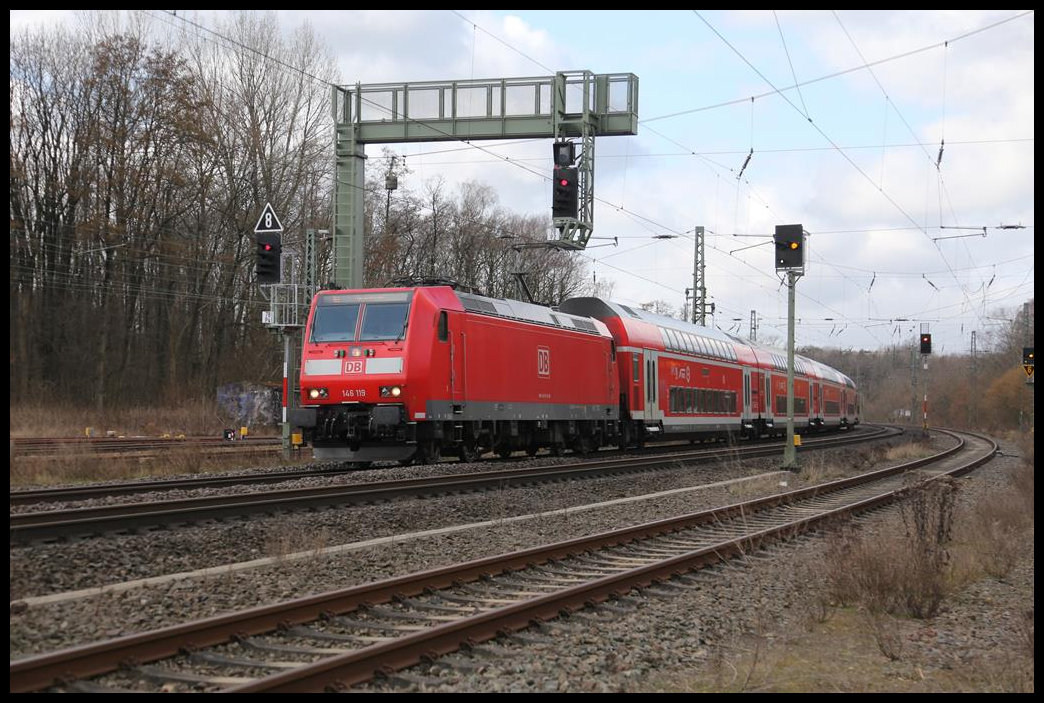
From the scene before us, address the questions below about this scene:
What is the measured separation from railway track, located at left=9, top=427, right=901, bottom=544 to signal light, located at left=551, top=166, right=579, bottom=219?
5316mm

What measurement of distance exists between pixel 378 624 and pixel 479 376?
1237 centimetres

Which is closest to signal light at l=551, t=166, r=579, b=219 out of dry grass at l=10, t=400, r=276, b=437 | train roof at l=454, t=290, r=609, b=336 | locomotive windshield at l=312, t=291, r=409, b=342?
train roof at l=454, t=290, r=609, b=336

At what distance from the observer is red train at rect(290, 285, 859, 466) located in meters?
18.1

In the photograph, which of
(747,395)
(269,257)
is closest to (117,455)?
(269,257)

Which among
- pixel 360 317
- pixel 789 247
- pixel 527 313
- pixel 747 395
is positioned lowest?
pixel 747 395

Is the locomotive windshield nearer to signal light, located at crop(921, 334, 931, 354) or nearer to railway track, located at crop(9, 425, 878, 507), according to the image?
railway track, located at crop(9, 425, 878, 507)

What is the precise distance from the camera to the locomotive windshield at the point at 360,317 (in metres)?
18.3

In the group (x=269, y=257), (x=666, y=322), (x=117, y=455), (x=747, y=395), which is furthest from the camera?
(x=747, y=395)

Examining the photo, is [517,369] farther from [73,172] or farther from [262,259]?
[73,172]

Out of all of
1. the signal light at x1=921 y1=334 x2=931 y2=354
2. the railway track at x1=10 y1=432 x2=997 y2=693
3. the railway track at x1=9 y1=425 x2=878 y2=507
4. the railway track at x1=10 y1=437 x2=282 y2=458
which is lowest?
the railway track at x1=10 y1=432 x2=997 y2=693

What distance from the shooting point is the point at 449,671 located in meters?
6.41

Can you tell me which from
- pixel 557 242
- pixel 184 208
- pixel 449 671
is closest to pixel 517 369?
pixel 557 242

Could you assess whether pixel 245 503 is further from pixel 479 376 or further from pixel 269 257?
pixel 269 257

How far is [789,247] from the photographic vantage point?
20.8 metres
